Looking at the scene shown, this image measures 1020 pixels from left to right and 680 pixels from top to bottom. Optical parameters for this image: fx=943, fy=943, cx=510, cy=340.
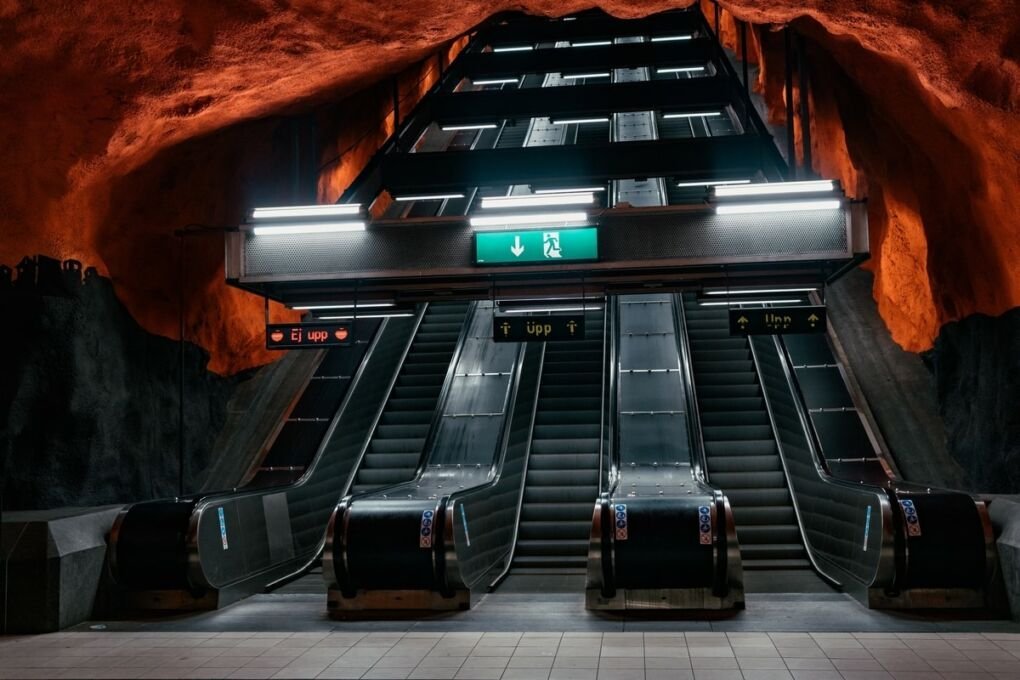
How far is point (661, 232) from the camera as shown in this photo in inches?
410

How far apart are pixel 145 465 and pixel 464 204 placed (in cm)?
948

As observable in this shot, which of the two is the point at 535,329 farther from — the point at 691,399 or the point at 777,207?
the point at 777,207

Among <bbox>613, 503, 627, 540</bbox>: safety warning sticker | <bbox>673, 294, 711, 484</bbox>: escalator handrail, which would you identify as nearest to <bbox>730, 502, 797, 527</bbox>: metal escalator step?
<bbox>673, 294, 711, 484</bbox>: escalator handrail

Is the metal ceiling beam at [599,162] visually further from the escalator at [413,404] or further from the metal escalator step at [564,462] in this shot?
Result: the metal escalator step at [564,462]

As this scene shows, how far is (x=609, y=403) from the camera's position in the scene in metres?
13.2

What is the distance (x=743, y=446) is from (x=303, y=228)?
6291mm

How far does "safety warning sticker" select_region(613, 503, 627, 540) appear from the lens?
8125mm

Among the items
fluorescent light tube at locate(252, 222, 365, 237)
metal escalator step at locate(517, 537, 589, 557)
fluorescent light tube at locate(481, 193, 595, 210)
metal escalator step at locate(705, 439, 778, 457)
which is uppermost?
fluorescent light tube at locate(481, 193, 595, 210)

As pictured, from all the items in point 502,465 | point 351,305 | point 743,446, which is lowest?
point 502,465

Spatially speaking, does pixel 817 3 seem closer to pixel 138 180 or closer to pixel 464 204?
pixel 138 180

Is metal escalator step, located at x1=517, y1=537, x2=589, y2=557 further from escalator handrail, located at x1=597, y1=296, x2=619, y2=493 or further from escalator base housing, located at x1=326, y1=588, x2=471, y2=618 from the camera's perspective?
escalator base housing, located at x1=326, y1=588, x2=471, y2=618

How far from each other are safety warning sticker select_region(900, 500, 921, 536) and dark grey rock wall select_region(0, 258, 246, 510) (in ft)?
26.1

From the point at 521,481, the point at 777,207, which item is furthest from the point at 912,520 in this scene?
the point at 521,481

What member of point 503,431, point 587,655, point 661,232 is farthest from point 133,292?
point 587,655
